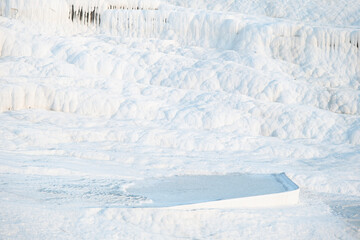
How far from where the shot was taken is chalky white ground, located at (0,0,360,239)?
6324mm

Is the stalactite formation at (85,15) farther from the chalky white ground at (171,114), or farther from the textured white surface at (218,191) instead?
the textured white surface at (218,191)

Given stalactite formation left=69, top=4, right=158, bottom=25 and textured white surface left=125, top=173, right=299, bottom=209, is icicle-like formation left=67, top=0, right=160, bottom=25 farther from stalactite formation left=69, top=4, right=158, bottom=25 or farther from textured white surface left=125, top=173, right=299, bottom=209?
textured white surface left=125, top=173, right=299, bottom=209

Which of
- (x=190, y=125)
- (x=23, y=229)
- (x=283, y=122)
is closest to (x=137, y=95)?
(x=190, y=125)

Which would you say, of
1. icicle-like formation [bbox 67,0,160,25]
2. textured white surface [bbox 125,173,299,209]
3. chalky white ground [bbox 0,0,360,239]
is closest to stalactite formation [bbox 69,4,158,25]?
icicle-like formation [bbox 67,0,160,25]

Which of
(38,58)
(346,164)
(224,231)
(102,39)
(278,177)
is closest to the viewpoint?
(224,231)

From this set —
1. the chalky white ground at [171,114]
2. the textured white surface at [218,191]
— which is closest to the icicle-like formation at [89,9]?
the chalky white ground at [171,114]

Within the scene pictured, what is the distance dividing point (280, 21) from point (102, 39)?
6272 mm

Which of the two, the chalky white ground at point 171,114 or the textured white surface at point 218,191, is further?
the textured white surface at point 218,191

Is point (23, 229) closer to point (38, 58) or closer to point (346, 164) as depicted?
point (346, 164)

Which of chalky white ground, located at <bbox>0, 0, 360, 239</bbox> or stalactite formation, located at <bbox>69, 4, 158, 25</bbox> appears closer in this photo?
chalky white ground, located at <bbox>0, 0, 360, 239</bbox>

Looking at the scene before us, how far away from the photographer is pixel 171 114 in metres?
11.9

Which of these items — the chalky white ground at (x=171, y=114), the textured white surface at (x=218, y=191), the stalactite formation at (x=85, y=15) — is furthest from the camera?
the stalactite formation at (x=85, y=15)

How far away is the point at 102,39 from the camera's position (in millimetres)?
15758

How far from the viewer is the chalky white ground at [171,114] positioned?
20.7 ft
